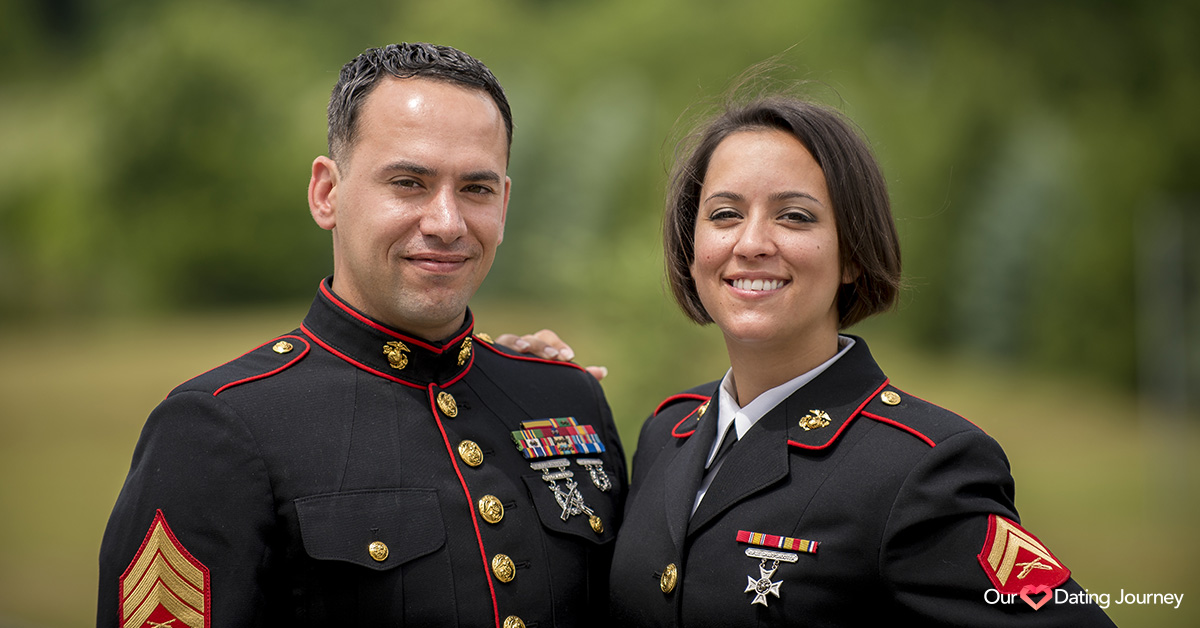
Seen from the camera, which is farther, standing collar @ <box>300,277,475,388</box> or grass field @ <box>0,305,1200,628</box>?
grass field @ <box>0,305,1200,628</box>

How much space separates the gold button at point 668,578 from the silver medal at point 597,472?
1.62 ft

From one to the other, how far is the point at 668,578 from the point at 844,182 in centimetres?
110

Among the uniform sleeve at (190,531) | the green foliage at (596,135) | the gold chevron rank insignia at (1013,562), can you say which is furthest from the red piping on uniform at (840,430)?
the green foliage at (596,135)

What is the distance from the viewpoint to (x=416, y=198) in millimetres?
2740

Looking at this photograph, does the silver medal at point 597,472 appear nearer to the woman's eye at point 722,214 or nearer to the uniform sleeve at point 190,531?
the woman's eye at point 722,214

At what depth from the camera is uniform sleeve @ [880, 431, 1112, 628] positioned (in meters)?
2.21

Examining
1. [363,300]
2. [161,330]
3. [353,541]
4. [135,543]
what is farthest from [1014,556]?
[161,330]

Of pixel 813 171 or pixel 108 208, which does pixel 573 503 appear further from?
pixel 108 208

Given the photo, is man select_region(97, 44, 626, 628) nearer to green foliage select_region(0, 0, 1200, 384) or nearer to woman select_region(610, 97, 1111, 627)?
woman select_region(610, 97, 1111, 627)

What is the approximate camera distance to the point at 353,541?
2482 mm

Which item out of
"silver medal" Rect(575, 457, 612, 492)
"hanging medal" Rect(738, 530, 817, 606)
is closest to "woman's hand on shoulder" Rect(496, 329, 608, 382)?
"silver medal" Rect(575, 457, 612, 492)

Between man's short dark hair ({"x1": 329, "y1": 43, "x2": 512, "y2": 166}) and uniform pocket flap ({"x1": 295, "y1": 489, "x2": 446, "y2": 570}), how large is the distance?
3.12 feet

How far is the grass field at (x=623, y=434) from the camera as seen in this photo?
10414 millimetres

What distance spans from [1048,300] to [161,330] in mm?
11549
